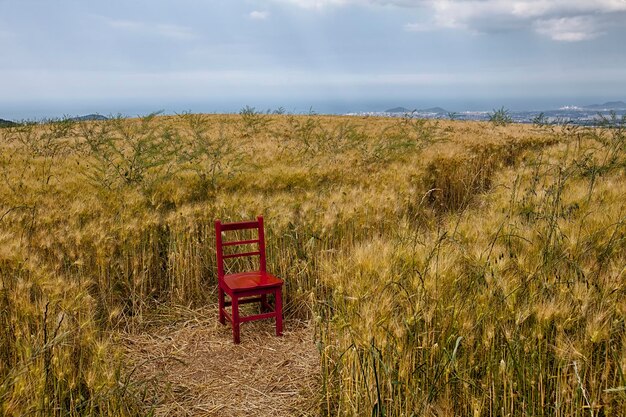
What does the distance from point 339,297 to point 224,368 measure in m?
1.18

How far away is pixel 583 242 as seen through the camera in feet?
9.43

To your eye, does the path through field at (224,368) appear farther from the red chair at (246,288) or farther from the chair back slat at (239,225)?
the chair back slat at (239,225)

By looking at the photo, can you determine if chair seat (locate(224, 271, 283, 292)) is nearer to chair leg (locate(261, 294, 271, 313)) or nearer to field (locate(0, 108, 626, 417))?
chair leg (locate(261, 294, 271, 313))

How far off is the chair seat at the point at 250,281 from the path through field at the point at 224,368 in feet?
1.43

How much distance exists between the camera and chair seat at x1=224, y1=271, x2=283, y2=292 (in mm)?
3455

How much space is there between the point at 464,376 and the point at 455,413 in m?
0.18

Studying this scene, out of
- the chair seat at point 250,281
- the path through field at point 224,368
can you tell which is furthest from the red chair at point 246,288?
the path through field at point 224,368

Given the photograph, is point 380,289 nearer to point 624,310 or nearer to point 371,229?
point 624,310

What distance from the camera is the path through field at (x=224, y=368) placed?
2797 millimetres

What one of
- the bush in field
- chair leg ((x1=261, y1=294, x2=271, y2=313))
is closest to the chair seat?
chair leg ((x1=261, y1=294, x2=271, y2=313))

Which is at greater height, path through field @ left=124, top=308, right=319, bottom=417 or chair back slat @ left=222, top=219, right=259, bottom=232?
chair back slat @ left=222, top=219, right=259, bottom=232

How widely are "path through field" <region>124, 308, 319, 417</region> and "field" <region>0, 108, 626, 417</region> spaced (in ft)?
0.08

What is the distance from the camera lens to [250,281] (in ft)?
11.9

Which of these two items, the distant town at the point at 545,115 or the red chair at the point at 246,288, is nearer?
the red chair at the point at 246,288
